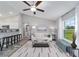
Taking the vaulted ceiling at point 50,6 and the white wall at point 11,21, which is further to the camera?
the white wall at point 11,21

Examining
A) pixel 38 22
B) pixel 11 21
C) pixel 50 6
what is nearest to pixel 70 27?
pixel 50 6

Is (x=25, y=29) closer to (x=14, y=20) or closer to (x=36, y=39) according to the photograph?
(x=14, y=20)

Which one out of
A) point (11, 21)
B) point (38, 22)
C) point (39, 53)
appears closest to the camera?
point (39, 53)

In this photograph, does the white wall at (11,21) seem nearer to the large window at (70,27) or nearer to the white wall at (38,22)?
the white wall at (38,22)

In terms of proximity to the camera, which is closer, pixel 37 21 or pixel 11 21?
pixel 11 21

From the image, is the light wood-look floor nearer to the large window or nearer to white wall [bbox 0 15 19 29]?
the large window

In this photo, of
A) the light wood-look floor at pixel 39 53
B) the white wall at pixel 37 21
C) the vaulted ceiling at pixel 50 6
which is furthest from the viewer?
the white wall at pixel 37 21

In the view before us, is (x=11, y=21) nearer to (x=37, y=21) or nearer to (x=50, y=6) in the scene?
(x=37, y=21)

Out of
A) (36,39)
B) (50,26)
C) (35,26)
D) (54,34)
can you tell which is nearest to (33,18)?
(35,26)

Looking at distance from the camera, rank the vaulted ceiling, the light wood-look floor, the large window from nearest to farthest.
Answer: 1. the vaulted ceiling
2. the light wood-look floor
3. the large window

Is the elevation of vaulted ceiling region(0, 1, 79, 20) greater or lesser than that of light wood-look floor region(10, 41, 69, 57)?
greater

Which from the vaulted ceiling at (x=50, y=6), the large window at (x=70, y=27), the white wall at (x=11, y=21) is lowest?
the large window at (x=70, y=27)

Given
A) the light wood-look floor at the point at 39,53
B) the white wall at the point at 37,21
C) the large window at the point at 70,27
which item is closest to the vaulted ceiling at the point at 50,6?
the large window at the point at 70,27

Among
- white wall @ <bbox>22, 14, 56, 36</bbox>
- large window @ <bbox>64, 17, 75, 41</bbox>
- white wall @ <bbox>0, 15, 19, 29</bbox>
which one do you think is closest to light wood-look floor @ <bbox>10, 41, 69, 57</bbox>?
large window @ <bbox>64, 17, 75, 41</bbox>
